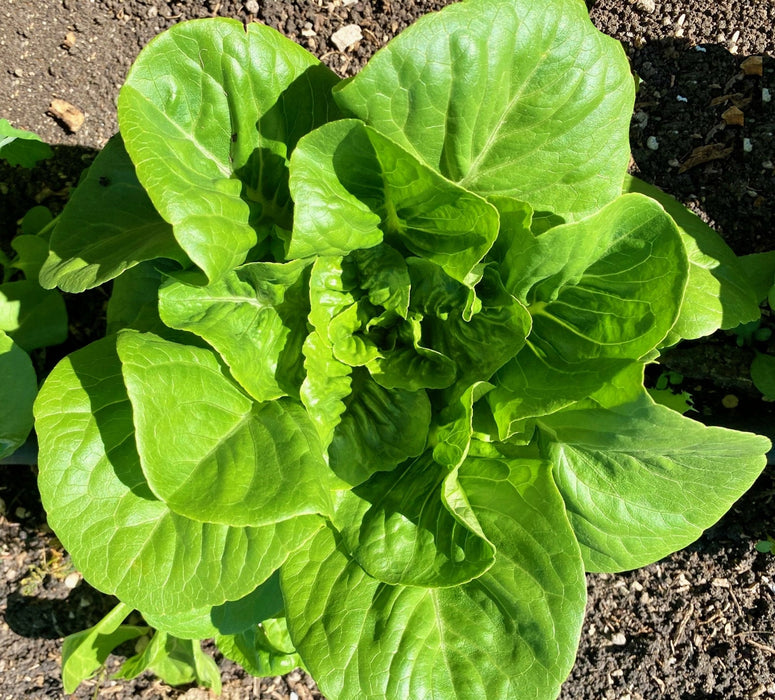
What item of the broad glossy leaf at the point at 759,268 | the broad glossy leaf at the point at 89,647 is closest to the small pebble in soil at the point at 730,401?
the broad glossy leaf at the point at 759,268

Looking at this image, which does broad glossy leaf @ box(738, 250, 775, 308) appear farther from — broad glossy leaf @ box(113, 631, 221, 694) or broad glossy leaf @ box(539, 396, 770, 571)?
broad glossy leaf @ box(113, 631, 221, 694)

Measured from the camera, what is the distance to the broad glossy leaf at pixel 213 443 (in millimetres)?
1767

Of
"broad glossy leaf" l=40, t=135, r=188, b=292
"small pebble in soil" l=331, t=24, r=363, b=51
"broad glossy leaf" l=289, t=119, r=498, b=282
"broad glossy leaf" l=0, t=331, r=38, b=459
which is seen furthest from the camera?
"small pebble in soil" l=331, t=24, r=363, b=51

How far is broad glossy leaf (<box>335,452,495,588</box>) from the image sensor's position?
1883mm

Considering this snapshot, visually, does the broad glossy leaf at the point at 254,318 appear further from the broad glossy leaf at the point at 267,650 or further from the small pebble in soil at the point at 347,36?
the small pebble in soil at the point at 347,36

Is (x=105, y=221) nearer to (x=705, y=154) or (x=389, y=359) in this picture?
(x=389, y=359)

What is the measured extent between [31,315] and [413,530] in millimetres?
1774

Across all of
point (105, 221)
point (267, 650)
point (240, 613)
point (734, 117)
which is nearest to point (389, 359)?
point (105, 221)

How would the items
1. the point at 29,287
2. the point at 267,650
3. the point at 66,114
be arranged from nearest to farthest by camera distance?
the point at 29,287 → the point at 267,650 → the point at 66,114

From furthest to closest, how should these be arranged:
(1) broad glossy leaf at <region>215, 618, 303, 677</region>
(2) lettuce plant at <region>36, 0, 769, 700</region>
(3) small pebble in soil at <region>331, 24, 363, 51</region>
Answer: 1. (3) small pebble in soil at <region>331, 24, 363, 51</region>
2. (1) broad glossy leaf at <region>215, 618, 303, 677</region>
3. (2) lettuce plant at <region>36, 0, 769, 700</region>

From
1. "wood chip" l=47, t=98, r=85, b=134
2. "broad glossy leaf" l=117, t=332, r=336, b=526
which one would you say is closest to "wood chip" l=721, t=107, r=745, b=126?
"broad glossy leaf" l=117, t=332, r=336, b=526

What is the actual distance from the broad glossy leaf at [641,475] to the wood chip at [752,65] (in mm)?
2069

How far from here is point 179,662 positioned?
314cm

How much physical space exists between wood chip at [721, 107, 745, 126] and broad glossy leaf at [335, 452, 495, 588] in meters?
2.20
